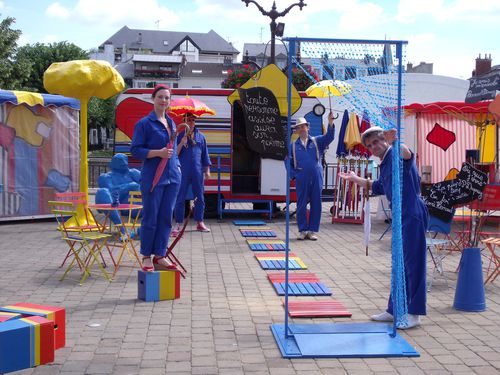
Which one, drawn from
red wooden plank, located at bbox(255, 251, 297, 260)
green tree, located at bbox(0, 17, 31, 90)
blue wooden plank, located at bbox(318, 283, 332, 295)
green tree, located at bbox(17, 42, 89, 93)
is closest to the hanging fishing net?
blue wooden plank, located at bbox(318, 283, 332, 295)

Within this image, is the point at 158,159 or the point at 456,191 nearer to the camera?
the point at 158,159

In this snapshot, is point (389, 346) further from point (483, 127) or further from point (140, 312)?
point (483, 127)

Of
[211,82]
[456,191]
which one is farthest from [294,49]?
[211,82]

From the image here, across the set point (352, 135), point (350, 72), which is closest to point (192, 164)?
point (352, 135)

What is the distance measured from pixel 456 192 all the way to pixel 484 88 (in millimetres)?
5966

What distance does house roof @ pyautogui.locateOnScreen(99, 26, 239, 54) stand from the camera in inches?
4021

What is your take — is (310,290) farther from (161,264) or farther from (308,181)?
(308,181)

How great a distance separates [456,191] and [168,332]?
3548 millimetres

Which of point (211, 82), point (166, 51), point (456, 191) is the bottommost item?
point (456, 191)

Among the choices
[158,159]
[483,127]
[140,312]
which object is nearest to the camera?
[140,312]

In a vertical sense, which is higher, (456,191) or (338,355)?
(456,191)

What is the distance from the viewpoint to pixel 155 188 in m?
6.28

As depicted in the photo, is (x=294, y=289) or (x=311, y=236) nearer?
(x=294, y=289)

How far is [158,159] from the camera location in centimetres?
633
